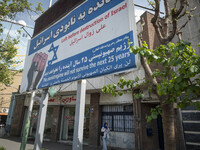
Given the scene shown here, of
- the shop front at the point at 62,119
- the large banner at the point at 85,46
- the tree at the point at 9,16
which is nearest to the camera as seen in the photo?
the large banner at the point at 85,46

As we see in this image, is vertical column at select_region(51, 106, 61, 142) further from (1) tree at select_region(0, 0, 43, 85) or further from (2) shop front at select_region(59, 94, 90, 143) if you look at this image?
(1) tree at select_region(0, 0, 43, 85)

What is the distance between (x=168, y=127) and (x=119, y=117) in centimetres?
883

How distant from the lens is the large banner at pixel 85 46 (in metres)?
3.71

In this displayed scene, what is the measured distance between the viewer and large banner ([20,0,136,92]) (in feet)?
12.2

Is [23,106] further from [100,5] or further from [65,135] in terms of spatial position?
[100,5]

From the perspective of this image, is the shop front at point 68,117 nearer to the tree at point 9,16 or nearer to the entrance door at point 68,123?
the entrance door at point 68,123

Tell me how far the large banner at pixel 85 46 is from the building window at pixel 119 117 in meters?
7.18

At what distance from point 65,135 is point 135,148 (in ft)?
24.6

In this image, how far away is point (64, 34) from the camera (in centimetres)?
565

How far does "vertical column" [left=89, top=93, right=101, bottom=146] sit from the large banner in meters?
6.76

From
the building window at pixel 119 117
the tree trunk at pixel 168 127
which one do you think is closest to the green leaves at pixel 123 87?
the tree trunk at pixel 168 127

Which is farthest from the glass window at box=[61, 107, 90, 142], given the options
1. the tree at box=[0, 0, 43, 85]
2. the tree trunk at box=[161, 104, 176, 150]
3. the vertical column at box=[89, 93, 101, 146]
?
the tree trunk at box=[161, 104, 176, 150]

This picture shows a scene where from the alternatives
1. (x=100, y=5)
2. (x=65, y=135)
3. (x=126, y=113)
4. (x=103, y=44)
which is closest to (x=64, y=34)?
(x=100, y=5)

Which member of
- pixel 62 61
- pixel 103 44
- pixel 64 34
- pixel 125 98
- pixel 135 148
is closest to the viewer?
pixel 103 44
